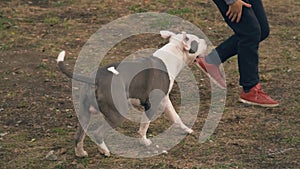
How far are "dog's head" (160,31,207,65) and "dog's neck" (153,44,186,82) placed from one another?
0.02 metres

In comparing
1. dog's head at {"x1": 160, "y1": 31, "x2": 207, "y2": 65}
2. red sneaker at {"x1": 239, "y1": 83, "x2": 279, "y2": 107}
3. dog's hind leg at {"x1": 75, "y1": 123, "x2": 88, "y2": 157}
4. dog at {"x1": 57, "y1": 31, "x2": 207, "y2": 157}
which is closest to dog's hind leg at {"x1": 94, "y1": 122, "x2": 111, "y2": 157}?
dog at {"x1": 57, "y1": 31, "x2": 207, "y2": 157}

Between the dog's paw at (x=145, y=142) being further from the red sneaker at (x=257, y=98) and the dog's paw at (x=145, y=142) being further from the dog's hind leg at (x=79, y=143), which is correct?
the red sneaker at (x=257, y=98)

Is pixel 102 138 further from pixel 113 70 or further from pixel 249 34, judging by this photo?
pixel 249 34

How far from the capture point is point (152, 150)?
222 inches

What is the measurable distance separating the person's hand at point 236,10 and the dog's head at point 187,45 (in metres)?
0.37

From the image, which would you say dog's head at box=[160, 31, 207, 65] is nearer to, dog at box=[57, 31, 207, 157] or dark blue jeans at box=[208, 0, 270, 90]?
dog at box=[57, 31, 207, 157]

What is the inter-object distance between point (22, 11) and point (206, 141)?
514 centimetres

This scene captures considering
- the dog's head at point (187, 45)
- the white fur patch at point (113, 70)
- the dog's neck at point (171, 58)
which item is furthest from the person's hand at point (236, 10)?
the white fur patch at point (113, 70)

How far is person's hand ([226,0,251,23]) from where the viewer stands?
609 centimetres

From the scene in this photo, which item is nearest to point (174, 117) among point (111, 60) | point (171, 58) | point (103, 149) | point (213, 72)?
point (171, 58)

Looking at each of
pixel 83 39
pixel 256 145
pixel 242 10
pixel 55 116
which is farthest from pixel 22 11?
pixel 256 145

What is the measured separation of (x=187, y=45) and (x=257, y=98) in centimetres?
107

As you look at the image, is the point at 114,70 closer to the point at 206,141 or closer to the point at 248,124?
the point at 206,141

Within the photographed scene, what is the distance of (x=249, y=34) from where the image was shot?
6.35m
